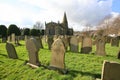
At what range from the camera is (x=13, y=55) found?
41.7 feet

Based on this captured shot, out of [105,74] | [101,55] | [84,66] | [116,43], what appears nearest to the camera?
[105,74]

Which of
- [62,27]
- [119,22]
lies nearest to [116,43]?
[119,22]

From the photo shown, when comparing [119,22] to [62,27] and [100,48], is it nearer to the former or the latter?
[62,27]

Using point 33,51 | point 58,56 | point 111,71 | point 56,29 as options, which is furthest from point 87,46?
point 56,29

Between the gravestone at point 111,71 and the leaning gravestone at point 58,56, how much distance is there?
9.15ft

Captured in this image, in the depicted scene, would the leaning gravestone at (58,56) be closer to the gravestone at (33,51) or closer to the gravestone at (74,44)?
the gravestone at (33,51)

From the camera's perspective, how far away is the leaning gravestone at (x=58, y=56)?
909 cm

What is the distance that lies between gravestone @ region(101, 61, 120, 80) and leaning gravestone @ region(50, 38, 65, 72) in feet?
9.15

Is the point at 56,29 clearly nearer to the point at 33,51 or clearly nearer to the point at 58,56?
the point at 33,51

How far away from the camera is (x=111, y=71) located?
6477 mm

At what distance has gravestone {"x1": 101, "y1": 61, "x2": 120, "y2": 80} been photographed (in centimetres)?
638

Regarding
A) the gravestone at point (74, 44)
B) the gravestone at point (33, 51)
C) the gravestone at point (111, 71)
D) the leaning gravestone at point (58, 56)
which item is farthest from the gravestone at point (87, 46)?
the gravestone at point (111, 71)

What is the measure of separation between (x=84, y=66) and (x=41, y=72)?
2.32 meters

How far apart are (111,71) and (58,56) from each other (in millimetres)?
3379
